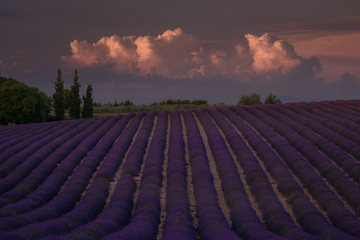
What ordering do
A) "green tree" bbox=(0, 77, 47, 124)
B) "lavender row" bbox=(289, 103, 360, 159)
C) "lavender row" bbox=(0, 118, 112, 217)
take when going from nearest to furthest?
"lavender row" bbox=(0, 118, 112, 217) < "lavender row" bbox=(289, 103, 360, 159) < "green tree" bbox=(0, 77, 47, 124)

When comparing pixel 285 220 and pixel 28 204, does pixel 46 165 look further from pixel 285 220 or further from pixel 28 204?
pixel 285 220

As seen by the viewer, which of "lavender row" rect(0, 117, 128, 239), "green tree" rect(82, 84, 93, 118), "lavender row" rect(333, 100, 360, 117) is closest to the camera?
"lavender row" rect(0, 117, 128, 239)

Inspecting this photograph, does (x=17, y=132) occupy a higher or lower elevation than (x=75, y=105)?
lower

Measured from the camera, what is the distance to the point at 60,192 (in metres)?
19.3

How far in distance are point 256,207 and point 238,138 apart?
13146 millimetres

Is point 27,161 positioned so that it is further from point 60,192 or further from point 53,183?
point 60,192

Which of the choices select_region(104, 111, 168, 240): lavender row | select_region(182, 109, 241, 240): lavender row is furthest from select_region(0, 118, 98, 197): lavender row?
select_region(182, 109, 241, 240): lavender row

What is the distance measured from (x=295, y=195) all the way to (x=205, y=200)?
14.5ft

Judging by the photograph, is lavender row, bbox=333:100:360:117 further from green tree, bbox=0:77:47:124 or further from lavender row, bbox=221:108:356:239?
green tree, bbox=0:77:47:124

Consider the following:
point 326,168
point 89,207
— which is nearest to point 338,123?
point 326,168

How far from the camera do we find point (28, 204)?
52.8 feet

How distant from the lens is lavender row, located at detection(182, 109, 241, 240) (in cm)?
1227

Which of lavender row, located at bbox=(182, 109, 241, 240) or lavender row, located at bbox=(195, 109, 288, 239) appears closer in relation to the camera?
lavender row, located at bbox=(182, 109, 241, 240)

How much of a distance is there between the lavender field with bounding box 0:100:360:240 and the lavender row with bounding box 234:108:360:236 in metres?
0.06
